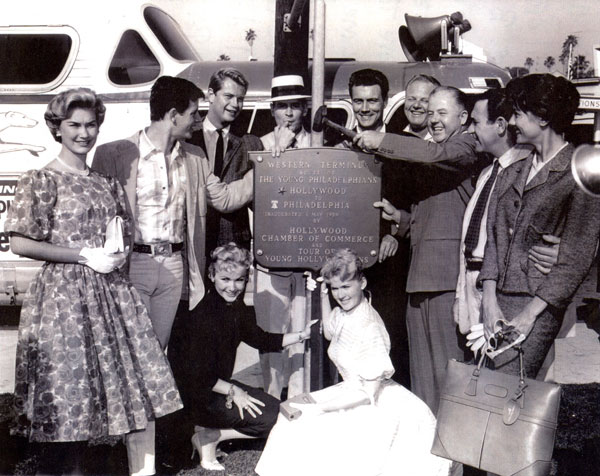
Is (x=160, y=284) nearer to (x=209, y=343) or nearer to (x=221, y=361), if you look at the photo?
(x=209, y=343)

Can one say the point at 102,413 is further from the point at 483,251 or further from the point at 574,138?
the point at 574,138

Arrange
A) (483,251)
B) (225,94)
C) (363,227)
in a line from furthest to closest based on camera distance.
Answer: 1. (225,94)
2. (363,227)
3. (483,251)

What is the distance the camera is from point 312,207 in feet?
12.5

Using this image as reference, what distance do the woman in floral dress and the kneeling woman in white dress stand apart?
0.70 meters

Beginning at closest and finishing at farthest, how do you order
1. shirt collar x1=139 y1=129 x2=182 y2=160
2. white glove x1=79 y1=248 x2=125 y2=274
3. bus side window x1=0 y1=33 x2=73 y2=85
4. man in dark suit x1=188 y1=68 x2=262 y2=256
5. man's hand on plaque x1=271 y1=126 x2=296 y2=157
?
1. white glove x1=79 y1=248 x2=125 y2=274
2. shirt collar x1=139 y1=129 x2=182 y2=160
3. man's hand on plaque x1=271 y1=126 x2=296 y2=157
4. man in dark suit x1=188 y1=68 x2=262 y2=256
5. bus side window x1=0 y1=33 x2=73 y2=85

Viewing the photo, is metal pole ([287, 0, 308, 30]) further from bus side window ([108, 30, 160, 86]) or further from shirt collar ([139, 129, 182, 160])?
bus side window ([108, 30, 160, 86])

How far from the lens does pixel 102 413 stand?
3338 millimetres

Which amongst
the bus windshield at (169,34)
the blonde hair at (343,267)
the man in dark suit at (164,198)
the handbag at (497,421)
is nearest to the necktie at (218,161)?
the man in dark suit at (164,198)

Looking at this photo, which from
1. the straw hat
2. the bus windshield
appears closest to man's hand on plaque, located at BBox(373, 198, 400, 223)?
the straw hat

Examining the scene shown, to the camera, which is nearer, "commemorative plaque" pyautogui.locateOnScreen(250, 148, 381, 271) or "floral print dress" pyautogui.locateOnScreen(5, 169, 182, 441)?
"floral print dress" pyautogui.locateOnScreen(5, 169, 182, 441)

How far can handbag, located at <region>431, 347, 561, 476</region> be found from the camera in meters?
2.82

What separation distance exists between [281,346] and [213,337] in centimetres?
39

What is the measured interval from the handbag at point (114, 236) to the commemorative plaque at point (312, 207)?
2.48 ft

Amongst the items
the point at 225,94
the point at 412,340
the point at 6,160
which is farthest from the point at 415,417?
the point at 6,160
